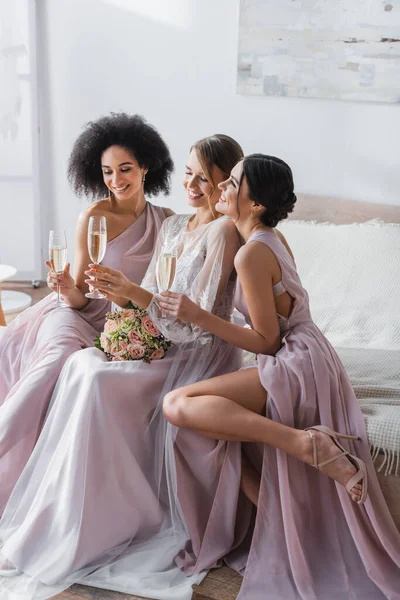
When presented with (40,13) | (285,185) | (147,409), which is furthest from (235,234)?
(40,13)

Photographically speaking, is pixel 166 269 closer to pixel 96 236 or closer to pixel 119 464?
pixel 96 236

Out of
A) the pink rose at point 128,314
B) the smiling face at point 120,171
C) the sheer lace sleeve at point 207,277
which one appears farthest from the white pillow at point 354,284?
the smiling face at point 120,171

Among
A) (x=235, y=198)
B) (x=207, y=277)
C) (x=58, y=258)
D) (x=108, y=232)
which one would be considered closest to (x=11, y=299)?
(x=108, y=232)

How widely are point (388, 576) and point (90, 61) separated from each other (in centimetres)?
363

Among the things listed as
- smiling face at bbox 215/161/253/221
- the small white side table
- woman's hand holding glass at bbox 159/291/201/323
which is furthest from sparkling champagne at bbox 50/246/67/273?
the small white side table

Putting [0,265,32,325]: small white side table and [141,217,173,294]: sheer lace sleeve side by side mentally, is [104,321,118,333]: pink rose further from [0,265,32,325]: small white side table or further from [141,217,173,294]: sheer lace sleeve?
[0,265,32,325]: small white side table

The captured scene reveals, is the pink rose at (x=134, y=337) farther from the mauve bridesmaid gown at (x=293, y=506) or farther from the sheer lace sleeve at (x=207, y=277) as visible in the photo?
the mauve bridesmaid gown at (x=293, y=506)

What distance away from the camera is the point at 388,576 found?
7.00ft

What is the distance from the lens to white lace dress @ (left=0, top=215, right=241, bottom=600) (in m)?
2.19

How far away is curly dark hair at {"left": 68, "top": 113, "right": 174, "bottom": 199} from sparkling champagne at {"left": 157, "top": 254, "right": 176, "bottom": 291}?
2.73ft

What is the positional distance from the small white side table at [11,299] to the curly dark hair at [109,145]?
1394 millimetres

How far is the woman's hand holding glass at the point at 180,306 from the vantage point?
7.42ft

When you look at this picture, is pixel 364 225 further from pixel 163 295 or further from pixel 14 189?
pixel 14 189

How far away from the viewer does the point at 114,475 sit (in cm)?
228
